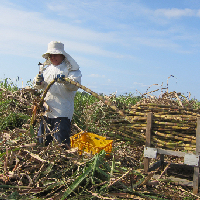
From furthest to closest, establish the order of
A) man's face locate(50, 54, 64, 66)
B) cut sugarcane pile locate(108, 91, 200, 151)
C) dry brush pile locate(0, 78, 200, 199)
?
man's face locate(50, 54, 64, 66)
cut sugarcane pile locate(108, 91, 200, 151)
dry brush pile locate(0, 78, 200, 199)

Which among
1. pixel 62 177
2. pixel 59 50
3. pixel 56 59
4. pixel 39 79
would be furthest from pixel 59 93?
pixel 62 177

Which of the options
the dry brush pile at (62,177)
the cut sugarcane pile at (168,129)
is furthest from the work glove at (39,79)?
the cut sugarcane pile at (168,129)

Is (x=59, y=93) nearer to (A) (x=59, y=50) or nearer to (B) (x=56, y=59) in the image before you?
(B) (x=56, y=59)

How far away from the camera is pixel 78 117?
20.3 ft

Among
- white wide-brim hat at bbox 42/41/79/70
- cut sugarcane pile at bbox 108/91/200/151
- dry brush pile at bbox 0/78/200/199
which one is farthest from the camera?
white wide-brim hat at bbox 42/41/79/70

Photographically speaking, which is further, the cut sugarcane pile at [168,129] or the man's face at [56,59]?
the man's face at [56,59]

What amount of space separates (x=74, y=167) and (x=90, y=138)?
1584 millimetres

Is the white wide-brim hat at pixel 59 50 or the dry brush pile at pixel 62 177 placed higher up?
the white wide-brim hat at pixel 59 50

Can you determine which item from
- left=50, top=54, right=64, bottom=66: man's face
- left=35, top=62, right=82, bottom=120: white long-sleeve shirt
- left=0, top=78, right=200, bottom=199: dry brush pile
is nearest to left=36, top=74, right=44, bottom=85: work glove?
left=35, top=62, right=82, bottom=120: white long-sleeve shirt

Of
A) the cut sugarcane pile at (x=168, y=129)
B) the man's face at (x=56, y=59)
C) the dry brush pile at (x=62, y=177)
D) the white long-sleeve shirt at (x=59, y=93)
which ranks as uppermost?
the man's face at (x=56, y=59)

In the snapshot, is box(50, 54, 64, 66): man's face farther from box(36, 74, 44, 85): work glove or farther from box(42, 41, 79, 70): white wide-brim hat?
box(36, 74, 44, 85): work glove

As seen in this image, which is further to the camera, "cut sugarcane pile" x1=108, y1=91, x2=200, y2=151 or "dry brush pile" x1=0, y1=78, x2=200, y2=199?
"cut sugarcane pile" x1=108, y1=91, x2=200, y2=151

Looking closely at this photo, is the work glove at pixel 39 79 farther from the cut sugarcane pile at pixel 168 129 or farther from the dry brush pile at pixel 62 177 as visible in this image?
the cut sugarcane pile at pixel 168 129

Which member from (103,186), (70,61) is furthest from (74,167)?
(70,61)
